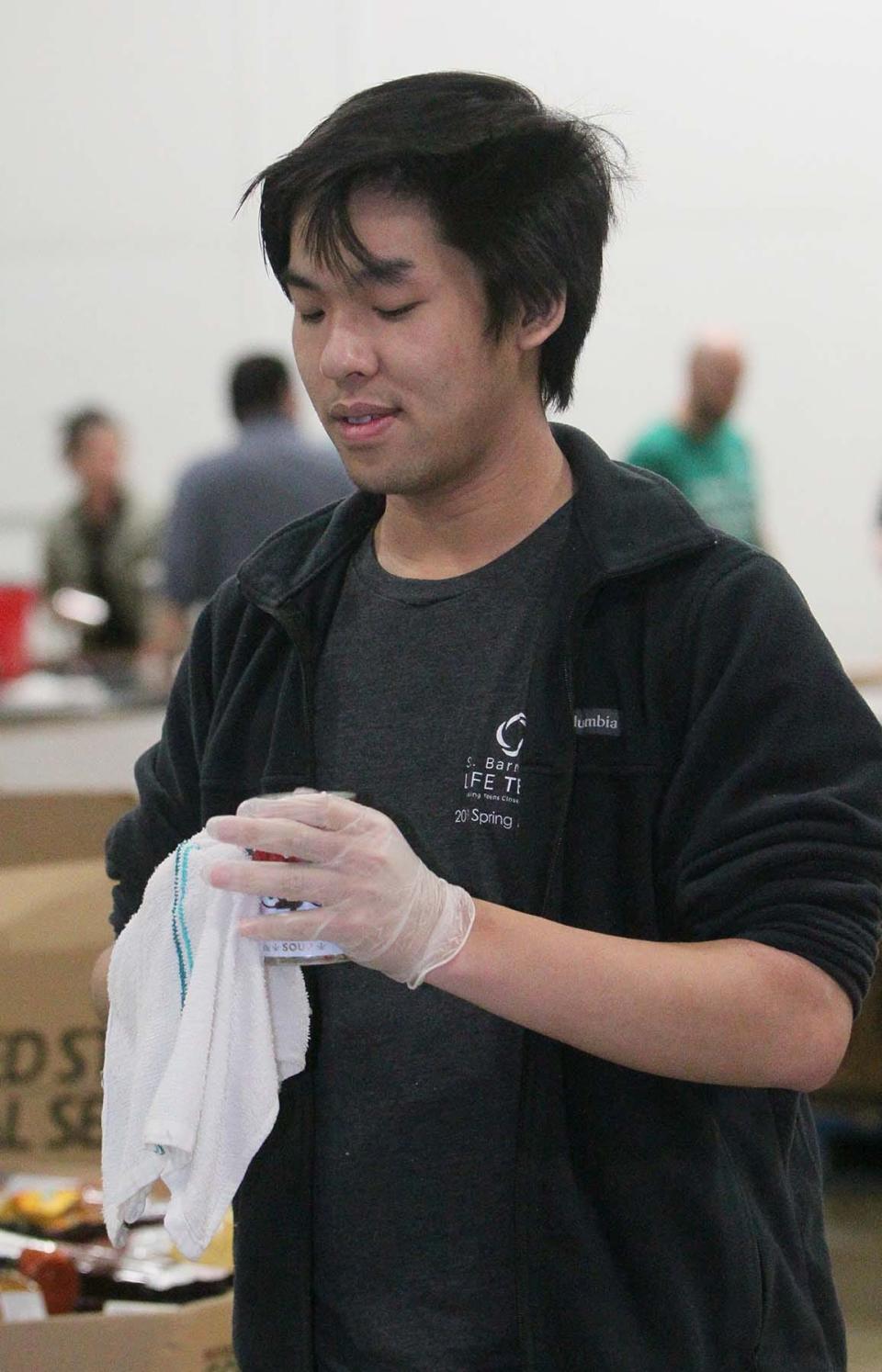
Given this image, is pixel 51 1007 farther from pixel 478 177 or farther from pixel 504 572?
pixel 478 177

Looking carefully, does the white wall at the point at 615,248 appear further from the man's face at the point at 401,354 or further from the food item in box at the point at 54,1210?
the man's face at the point at 401,354

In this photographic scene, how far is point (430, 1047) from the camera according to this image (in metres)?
1.24

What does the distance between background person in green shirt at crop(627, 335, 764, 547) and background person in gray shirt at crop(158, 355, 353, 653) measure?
1.24 meters

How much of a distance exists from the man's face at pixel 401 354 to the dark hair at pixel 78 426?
5.47 m

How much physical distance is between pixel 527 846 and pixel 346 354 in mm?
349

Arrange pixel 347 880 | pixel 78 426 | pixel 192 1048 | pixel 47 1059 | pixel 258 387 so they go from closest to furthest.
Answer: pixel 347 880 → pixel 192 1048 → pixel 47 1059 → pixel 258 387 → pixel 78 426

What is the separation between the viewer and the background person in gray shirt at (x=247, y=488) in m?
4.33

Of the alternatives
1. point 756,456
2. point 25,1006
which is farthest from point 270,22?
point 25,1006

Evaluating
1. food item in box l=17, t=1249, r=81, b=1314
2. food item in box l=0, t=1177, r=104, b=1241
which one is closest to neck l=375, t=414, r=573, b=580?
food item in box l=17, t=1249, r=81, b=1314

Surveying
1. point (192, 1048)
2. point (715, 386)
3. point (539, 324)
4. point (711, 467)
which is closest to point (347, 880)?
point (192, 1048)

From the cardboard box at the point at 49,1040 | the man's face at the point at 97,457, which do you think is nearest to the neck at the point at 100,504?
the man's face at the point at 97,457

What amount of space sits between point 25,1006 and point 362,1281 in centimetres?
106

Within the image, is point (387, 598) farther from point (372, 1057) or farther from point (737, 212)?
point (737, 212)

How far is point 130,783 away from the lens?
152 inches
